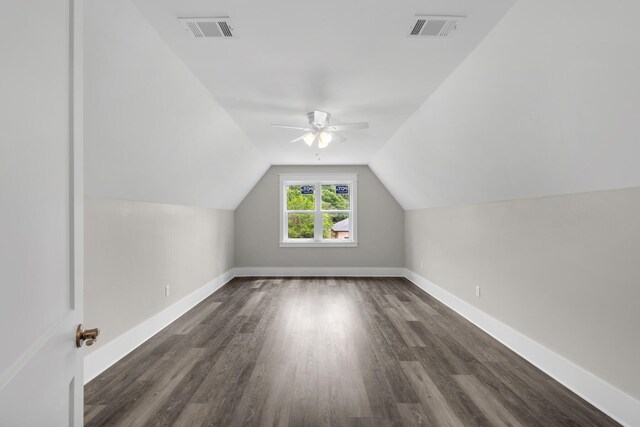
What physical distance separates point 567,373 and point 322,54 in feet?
9.71

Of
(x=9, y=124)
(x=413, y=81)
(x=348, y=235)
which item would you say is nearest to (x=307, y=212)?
(x=348, y=235)

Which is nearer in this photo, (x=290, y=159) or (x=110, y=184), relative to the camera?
(x=110, y=184)

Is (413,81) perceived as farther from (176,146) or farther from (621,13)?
(176,146)

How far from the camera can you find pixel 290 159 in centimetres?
689

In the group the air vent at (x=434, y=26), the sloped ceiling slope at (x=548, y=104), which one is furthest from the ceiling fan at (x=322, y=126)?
the air vent at (x=434, y=26)

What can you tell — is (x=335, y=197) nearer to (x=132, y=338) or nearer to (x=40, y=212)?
(x=132, y=338)

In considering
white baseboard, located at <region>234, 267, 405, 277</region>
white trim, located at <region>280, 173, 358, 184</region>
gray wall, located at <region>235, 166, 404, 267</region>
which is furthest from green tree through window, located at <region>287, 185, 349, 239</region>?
white baseboard, located at <region>234, 267, 405, 277</region>

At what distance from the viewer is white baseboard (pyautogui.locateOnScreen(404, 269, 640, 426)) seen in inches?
84.5

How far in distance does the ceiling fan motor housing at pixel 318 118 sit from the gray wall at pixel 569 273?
6.65 feet

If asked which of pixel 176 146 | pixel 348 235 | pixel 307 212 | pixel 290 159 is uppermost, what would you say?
pixel 290 159

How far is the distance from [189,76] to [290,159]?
393cm

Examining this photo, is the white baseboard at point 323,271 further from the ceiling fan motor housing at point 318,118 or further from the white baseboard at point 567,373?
the ceiling fan motor housing at point 318,118

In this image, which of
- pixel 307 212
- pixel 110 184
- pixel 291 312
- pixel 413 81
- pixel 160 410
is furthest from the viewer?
pixel 307 212

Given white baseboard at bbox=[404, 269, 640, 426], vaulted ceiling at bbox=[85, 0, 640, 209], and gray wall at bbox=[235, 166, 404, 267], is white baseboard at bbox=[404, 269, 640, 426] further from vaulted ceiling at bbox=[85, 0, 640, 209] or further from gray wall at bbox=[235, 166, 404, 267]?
Result: gray wall at bbox=[235, 166, 404, 267]
